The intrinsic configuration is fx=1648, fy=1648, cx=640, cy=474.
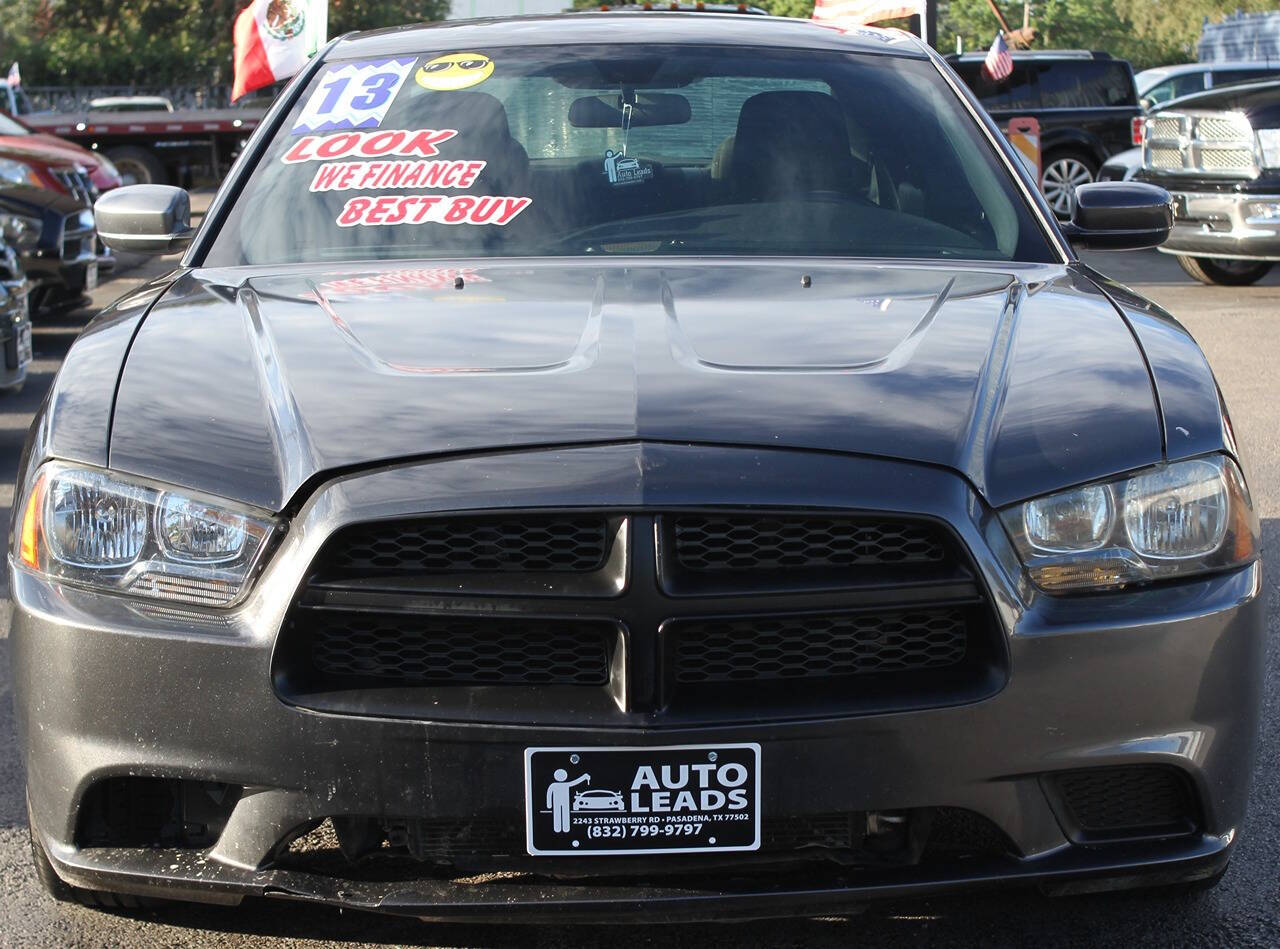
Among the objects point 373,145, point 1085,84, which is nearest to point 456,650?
point 373,145

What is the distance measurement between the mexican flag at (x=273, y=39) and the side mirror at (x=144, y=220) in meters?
12.6

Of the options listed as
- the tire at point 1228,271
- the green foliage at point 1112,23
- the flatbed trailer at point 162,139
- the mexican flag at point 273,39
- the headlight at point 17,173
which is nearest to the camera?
the headlight at point 17,173

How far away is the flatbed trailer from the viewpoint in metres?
24.2

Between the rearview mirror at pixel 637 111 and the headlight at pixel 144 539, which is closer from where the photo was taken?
the headlight at pixel 144 539

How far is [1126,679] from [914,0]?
13.5m

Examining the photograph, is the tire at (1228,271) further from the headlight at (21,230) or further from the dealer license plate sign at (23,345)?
the dealer license plate sign at (23,345)

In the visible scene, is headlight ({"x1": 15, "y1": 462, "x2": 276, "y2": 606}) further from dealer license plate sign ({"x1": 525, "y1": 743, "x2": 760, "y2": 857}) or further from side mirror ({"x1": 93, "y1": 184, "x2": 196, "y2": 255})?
side mirror ({"x1": 93, "y1": 184, "x2": 196, "y2": 255})

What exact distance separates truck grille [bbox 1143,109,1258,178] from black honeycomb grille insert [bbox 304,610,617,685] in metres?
10.8

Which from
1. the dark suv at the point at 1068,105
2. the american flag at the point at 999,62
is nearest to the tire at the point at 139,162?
the dark suv at the point at 1068,105

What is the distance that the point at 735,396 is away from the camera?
247cm

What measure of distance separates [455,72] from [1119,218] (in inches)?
63.8

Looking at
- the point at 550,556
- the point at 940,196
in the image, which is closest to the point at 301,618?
the point at 550,556

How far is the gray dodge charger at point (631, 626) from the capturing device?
2.25 meters

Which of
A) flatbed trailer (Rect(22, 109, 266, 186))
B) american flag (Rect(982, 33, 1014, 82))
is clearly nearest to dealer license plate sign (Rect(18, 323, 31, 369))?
american flag (Rect(982, 33, 1014, 82))
